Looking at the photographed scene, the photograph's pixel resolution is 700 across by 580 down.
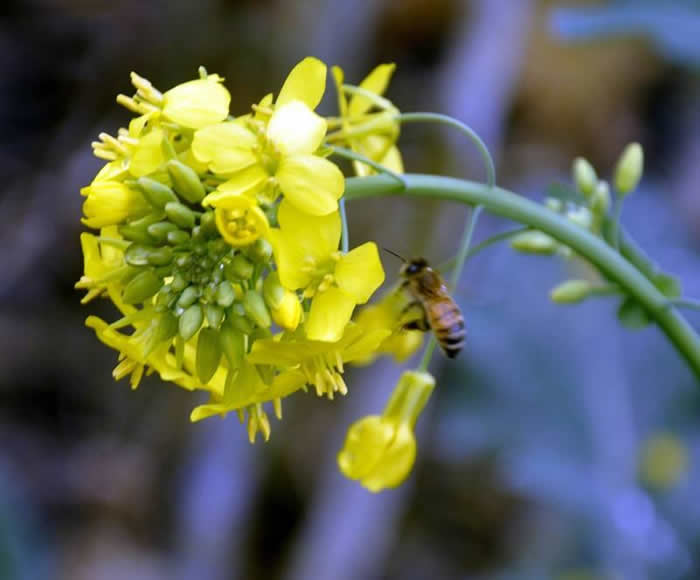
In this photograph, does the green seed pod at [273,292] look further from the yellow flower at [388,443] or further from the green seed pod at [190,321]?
the yellow flower at [388,443]

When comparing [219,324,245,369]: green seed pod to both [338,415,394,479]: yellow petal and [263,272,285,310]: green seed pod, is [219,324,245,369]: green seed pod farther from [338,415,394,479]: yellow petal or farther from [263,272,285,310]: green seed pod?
[338,415,394,479]: yellow petal

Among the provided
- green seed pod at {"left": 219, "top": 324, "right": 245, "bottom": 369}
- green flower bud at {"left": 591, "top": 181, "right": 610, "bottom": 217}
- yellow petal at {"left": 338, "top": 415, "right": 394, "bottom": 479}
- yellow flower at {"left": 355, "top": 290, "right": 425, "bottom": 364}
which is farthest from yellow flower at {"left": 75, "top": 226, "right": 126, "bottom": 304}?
green flower bud at {"left": 591, "top": 181, "right": 610, "bottom": 217}

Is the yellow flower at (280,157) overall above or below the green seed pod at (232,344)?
above

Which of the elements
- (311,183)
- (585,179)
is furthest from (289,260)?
(585,179)

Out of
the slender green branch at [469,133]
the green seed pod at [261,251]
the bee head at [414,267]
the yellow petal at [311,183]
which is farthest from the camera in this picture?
the bee head at [414,267]

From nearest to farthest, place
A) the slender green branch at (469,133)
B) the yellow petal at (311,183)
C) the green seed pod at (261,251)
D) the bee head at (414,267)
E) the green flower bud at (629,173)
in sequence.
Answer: the yellow petal at (311,183) → the green seed pod at (261,251) → the slender green branch at (469,133) → the bee head at (414,267) → the green flower bud at (629,173)

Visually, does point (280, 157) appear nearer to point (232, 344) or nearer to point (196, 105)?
point (196, 105)

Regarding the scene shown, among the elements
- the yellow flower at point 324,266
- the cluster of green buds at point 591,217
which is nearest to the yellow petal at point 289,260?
the yellow flower at point 324,266
